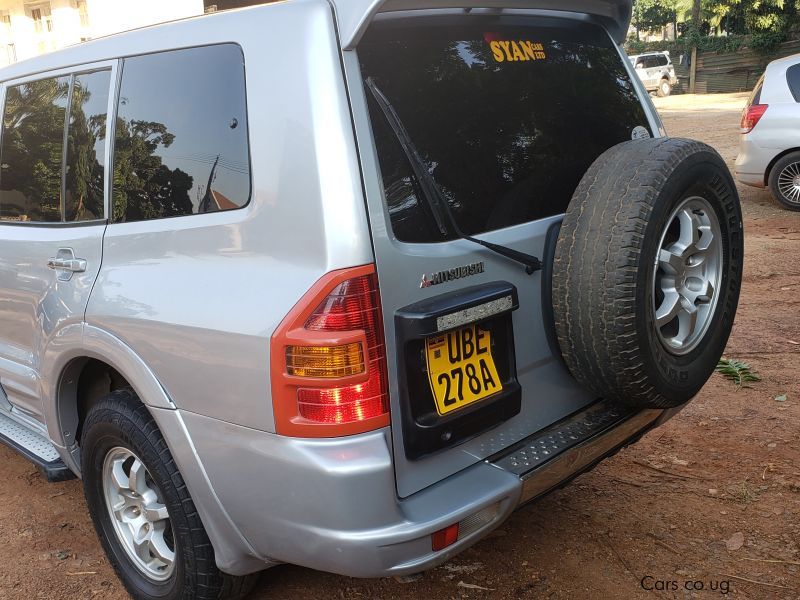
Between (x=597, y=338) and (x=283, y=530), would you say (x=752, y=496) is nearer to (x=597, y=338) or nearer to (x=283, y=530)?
(x=597, y=338)

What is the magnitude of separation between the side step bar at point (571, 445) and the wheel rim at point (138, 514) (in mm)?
1160

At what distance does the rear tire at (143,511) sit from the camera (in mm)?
2385

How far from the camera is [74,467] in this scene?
9.66 ft

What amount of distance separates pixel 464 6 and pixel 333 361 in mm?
1147

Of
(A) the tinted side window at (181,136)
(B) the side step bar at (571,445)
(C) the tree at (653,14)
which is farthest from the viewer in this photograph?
(C) the tree at (653,14)

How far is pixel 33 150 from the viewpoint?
3008mm

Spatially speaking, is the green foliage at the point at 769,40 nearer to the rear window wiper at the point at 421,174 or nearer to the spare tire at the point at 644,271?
the spare tire at the point at 644,271

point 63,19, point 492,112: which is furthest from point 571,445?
point 63,19

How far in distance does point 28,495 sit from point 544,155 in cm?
283

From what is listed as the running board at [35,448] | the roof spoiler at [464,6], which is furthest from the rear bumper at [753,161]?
the running board at [35,448]

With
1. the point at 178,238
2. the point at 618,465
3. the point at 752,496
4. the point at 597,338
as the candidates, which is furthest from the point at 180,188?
the point at 752,496

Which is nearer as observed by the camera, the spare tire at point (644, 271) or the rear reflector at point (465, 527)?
the rear reflector at point (465, 527)

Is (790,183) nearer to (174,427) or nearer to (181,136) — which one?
(181,136)

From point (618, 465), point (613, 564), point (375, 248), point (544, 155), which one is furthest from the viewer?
point (618, 465)
